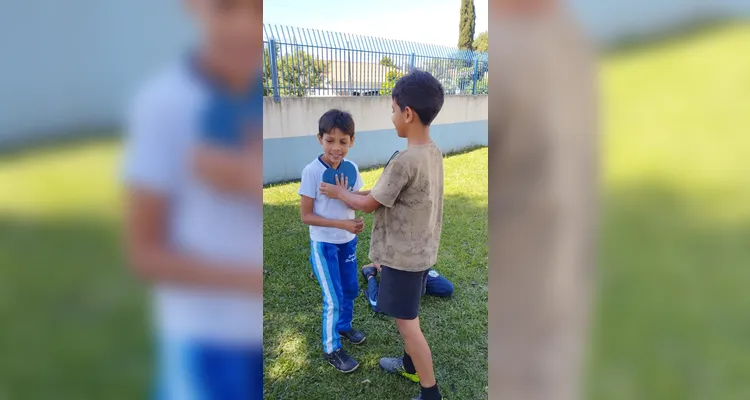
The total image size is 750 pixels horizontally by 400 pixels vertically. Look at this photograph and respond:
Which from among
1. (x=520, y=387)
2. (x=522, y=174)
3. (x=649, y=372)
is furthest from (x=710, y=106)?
(x=520, y=387)

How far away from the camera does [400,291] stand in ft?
8.62

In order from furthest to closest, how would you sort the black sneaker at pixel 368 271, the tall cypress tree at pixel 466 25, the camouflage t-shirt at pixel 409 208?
1. the tall cypress tree at pixel 466 25
2. the black sneaker at pixel 368 271
3. the camouflage t-shirt at pixel 409 208

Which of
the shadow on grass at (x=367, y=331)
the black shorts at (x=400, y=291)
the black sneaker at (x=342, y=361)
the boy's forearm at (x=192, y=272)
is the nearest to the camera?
the boy's forearm at (x=192, y=272)

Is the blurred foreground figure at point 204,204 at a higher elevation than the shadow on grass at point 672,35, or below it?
below

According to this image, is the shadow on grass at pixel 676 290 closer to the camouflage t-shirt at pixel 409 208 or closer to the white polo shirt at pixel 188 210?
the white polo shirt at pixel 188 210

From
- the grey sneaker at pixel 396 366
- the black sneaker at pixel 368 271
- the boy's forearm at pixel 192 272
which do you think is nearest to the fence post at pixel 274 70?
the black sneaker at pixel 368 271

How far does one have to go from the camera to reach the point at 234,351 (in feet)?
3.83

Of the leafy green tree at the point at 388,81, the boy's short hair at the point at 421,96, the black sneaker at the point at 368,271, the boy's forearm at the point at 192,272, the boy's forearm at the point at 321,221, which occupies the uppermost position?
the leafy green tree at the point at 388,81

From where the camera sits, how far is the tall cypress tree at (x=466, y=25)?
106 feet

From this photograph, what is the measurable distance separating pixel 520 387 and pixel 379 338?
2613 millimetres

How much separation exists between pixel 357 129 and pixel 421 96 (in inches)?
324

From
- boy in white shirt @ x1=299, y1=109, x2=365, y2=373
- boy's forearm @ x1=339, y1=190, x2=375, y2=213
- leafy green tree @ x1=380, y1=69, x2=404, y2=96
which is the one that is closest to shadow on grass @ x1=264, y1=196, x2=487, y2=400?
boy in white shirt @ x1=299, y1=109, x2=365, y2=373

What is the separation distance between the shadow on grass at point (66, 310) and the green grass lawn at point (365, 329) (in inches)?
77.7

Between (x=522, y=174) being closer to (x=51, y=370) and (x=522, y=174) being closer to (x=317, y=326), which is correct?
(x=51, y=370)
